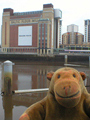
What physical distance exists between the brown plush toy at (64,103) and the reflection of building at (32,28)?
160 ft

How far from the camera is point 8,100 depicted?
3842 mm

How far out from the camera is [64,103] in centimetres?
159

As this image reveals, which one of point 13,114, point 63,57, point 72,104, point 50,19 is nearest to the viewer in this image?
point 72,104

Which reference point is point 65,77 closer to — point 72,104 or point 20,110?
point 72,104

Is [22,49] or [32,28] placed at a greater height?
[32,28]

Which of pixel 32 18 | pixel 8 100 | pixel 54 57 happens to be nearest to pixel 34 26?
pixel 32 18

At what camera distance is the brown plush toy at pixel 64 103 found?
158 cm

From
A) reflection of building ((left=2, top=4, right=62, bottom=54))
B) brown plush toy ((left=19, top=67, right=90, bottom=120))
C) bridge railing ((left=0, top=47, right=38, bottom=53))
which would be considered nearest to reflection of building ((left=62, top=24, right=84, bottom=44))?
reflection of building ((left=2, top=4, right=62, bottom=54))

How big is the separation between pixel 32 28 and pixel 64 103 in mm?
54343

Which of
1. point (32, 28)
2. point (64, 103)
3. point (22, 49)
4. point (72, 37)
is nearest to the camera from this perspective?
point (64, 103)

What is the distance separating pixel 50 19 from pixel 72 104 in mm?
52782

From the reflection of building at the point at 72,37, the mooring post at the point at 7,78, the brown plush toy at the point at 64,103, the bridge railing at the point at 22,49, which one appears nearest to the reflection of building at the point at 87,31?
the reflection of building at the point at 72,37

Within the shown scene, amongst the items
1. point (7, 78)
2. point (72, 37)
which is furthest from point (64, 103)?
point (72, 37)

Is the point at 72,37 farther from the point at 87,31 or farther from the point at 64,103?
the point at 64,103
